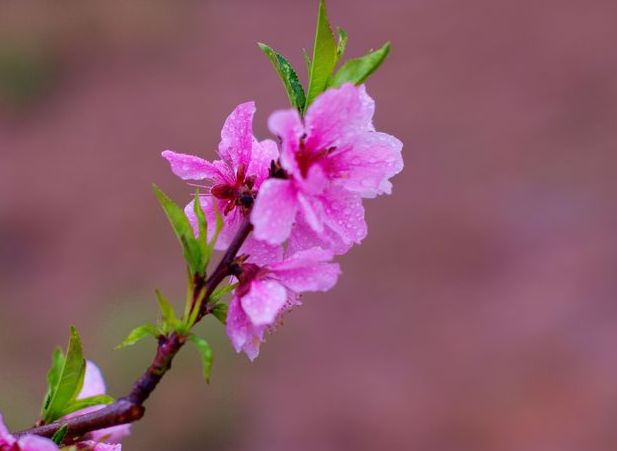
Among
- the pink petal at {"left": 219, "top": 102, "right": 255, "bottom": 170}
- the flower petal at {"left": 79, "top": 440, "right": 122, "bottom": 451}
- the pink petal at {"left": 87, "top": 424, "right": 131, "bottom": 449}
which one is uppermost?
the pink petal at {"left": 219, "top": 102, "right": 255, "bottom": 170}

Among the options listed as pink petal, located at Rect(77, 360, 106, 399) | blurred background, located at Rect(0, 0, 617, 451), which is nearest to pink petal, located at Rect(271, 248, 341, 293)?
pink petal, located at Rect(77, 360, 106, 399)

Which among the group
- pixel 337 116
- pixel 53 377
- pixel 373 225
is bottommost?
pixel 373 225

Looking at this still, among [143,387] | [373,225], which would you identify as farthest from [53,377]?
[373,225]

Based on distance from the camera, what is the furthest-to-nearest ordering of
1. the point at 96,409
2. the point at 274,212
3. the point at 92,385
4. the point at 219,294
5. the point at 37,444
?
1. the point at 92,385
2. the point at 96,409
3. the point at 219,294
4. the point at 274,212
5. the point at 37,444

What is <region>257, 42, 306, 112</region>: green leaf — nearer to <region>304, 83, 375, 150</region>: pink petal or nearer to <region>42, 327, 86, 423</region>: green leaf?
<region>304, 83, 375, 150</region>: pink petal

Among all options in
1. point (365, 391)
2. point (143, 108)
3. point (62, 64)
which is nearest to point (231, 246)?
point (365, 391)

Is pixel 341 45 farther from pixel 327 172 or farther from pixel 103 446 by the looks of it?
pixel 103 446
